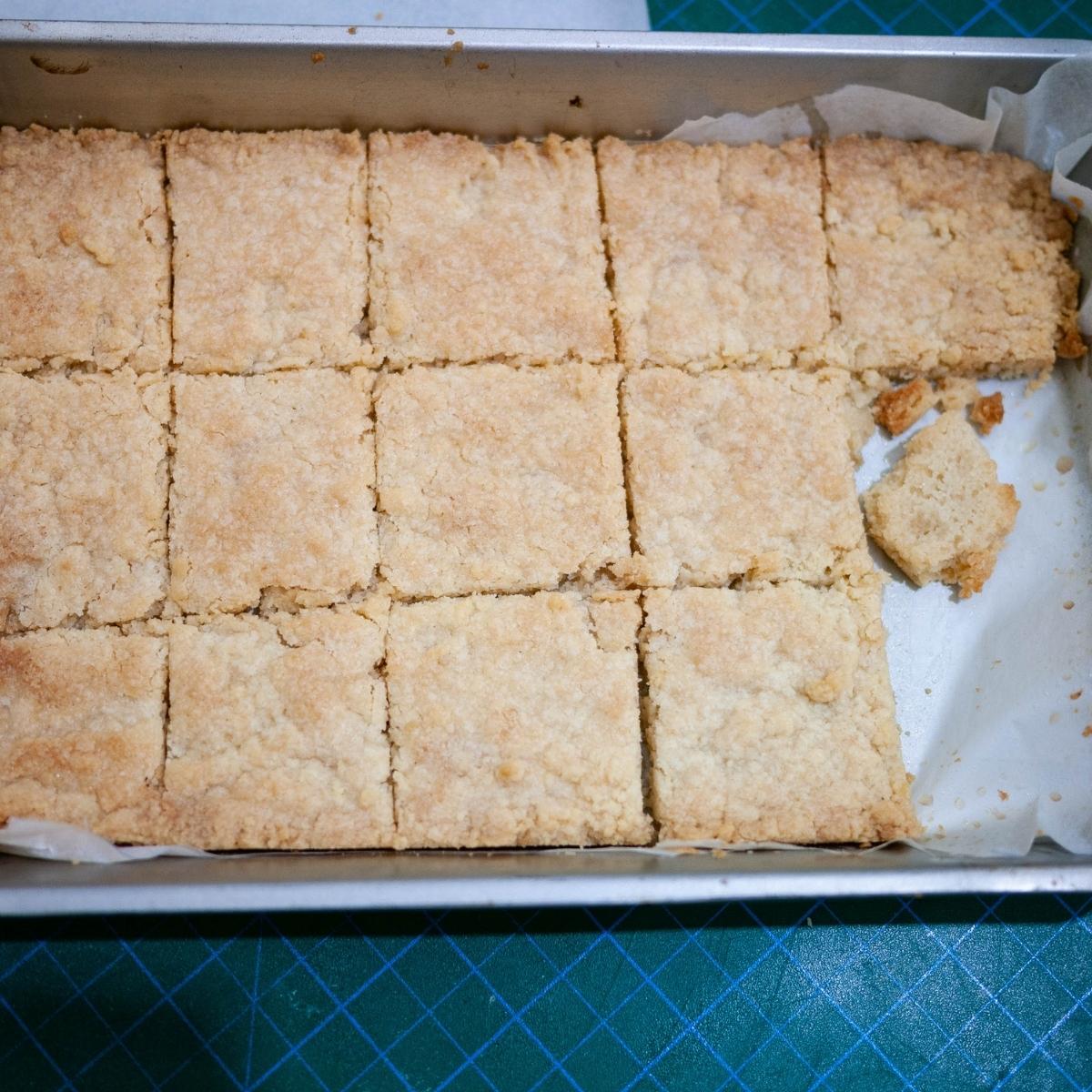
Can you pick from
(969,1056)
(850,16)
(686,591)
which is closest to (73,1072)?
(686,591)

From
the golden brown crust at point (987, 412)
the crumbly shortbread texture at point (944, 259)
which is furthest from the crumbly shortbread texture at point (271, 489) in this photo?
the golden brown crust at point (987, 412)

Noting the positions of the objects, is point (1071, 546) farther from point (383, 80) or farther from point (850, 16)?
point (383, 80)

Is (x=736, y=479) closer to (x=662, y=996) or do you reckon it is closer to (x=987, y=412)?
(x=987, y=412)

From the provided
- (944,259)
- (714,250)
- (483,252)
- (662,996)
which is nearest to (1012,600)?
(944,259)

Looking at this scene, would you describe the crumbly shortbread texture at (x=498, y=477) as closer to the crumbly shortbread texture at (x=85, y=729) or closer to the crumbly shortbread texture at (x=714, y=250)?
the crumbly shortbread texture at (x=714, y=250)

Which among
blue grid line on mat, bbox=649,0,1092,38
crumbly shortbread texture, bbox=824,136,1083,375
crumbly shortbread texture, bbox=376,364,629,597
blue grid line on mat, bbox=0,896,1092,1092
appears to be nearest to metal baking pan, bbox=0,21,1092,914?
crumbly shortbread texture, bbox=824,136,1083,375
